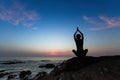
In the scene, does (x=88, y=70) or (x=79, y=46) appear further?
(x=79, y=46)

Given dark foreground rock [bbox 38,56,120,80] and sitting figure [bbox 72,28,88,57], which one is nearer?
dark foreground rock [bbox 38,56,120,80]

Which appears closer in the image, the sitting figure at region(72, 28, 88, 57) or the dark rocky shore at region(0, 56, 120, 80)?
the dark rocky shore at region(0, 56, 120, 80)

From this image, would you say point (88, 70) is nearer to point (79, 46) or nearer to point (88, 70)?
point (88, 70)

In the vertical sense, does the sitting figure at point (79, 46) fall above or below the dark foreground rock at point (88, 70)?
above

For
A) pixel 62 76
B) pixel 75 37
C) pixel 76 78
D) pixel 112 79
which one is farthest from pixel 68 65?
pixel 112 79

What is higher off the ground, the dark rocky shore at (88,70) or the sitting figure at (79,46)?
the sitting figure at (79,46)

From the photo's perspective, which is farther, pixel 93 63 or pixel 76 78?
pixel 93 63

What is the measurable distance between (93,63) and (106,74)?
2588mm

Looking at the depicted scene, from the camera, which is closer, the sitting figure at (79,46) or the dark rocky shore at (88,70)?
the dark rocky shore at (88,70)

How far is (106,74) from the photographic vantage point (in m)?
9.38

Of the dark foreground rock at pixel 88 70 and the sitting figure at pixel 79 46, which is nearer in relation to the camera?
the dark foreground rock at pixel 88 70

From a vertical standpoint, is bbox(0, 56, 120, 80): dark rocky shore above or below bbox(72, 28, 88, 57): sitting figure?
below

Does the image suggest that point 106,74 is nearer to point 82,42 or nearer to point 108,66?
point 108,66

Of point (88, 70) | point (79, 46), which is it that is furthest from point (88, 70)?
point (79, 46)
